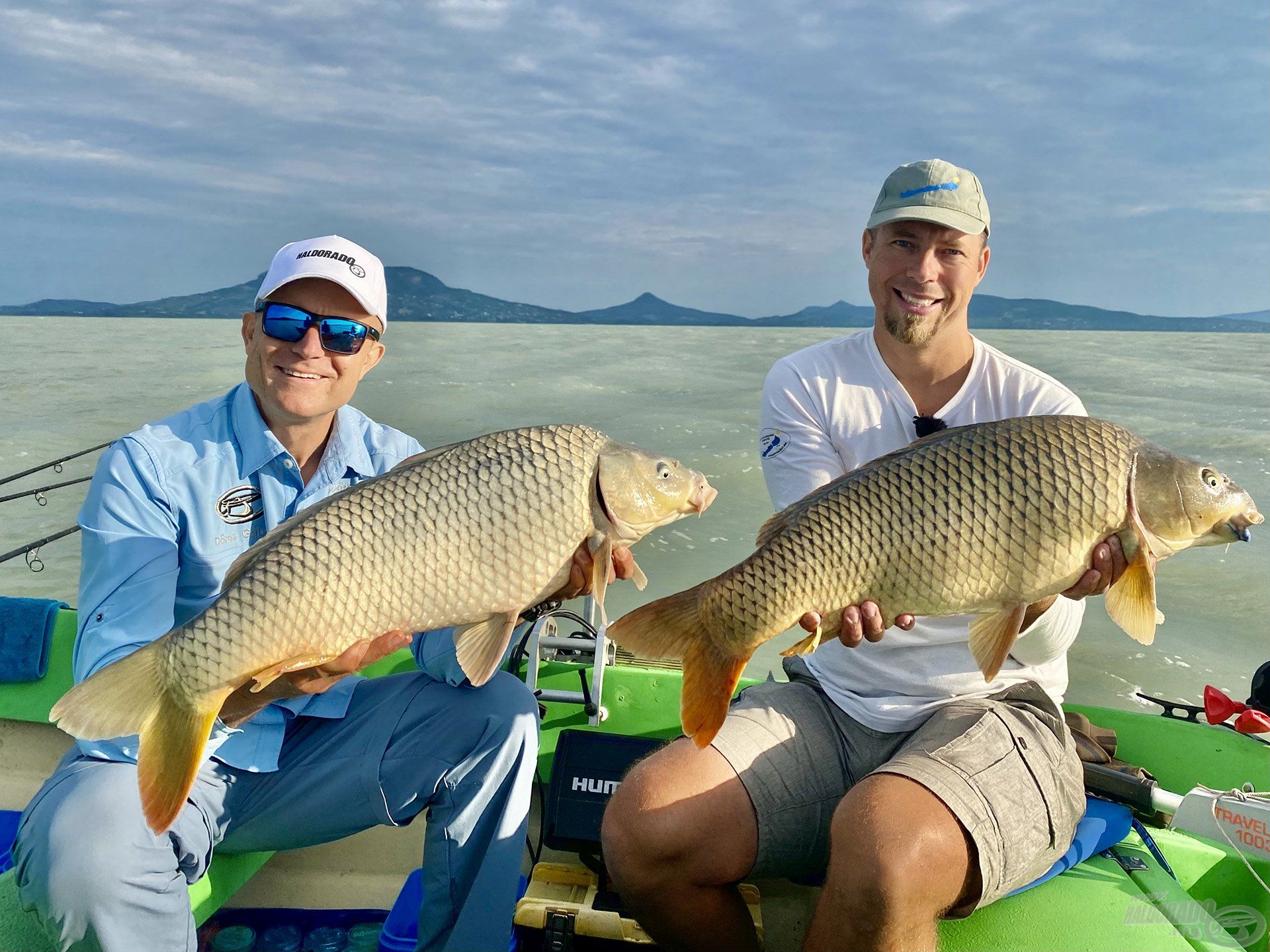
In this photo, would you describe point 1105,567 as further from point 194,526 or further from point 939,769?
point 194,526

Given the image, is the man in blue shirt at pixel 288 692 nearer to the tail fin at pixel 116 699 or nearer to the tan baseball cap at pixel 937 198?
the tail fin at pixel 116 699

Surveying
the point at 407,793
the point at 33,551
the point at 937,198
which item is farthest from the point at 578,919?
the point at 33,551

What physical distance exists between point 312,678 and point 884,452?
5.02 ft

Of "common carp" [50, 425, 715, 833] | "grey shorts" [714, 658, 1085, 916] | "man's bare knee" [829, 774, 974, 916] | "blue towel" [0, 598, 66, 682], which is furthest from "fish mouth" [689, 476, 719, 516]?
"blue towel" [0, 598, 66, 682]

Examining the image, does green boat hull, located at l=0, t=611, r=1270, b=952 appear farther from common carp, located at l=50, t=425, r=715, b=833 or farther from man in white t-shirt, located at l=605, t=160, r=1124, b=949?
common carp, located at l=50, t=425, r=715, b=833

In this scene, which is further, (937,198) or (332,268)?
(937,198)

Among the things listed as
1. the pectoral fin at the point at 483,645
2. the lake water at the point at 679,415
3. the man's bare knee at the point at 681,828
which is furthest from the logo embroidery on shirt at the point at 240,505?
the lake water at the point at 679,415

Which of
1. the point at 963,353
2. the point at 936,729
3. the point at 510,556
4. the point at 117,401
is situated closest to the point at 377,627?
the point at 510,556

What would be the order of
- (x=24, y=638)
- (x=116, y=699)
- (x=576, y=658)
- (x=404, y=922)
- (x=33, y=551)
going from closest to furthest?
(x=116, y=699) < (x=404, y=922) < (x=24, y=638) < (x=576, y=658) < (x=33, y=551)

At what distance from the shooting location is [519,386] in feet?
68.5

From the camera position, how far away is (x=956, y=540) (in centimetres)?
190

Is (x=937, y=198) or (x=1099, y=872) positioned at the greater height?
(x=937, y=198)

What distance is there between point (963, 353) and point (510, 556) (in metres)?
1.37

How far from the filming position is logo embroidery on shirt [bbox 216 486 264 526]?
2277mm
